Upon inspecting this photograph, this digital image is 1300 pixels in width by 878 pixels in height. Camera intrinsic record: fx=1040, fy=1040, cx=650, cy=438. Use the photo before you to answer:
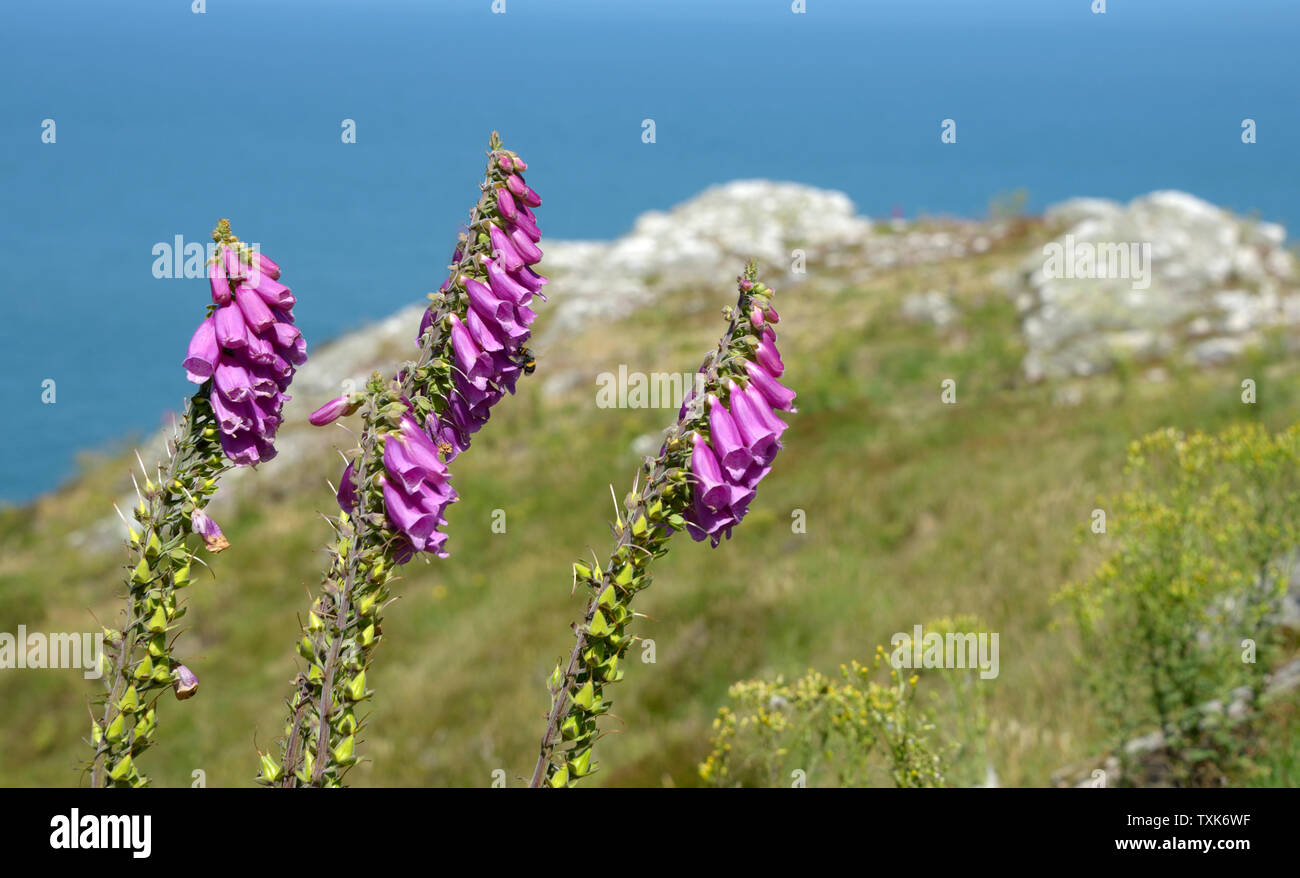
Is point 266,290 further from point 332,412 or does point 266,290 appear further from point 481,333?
→ point 481,333

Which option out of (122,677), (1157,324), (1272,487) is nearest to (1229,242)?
(1157,324)

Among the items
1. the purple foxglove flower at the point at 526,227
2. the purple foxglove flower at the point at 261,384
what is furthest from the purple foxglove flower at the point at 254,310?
the purple foxglove flower at the point at 526,227

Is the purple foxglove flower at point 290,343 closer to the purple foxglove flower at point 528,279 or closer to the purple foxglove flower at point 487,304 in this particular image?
the purple foxglove flower at point 487,304

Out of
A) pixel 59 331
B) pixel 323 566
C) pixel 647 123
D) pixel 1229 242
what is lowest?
pixel 323 566

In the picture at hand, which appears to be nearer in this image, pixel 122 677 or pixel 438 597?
pixel 122 677

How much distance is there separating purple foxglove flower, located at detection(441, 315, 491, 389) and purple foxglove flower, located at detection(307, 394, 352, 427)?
305 millimetres

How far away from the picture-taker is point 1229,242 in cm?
2945

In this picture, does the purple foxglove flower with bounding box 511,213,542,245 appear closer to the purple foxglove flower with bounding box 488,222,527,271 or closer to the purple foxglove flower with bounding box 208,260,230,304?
the purple foxglove flower with bounding box 488,222,527,271

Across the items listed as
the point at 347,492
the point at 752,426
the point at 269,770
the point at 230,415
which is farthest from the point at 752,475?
the point at 269,770

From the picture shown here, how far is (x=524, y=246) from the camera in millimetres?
2832

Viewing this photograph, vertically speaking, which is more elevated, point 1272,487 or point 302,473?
point 302,473

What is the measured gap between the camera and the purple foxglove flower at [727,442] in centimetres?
258
